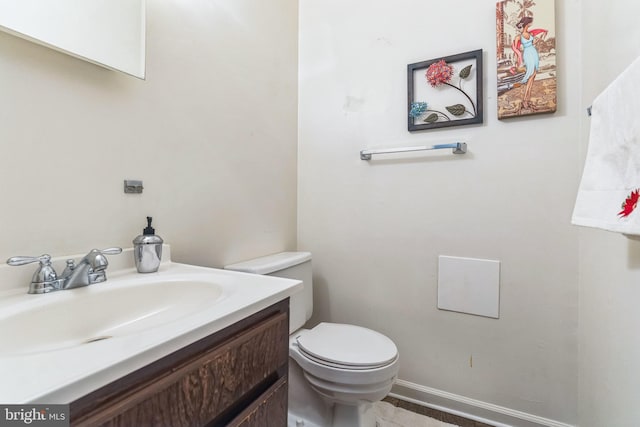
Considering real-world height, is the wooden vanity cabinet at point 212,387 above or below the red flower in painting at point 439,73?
below

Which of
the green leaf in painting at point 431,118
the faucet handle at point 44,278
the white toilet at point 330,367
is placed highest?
the green leaf in painting at point 431,118

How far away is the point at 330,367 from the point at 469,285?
760mm

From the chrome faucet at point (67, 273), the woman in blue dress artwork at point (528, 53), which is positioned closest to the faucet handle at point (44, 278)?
the chrome faucet at point (67, 273)

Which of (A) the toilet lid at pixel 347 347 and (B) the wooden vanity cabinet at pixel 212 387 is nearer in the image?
(B) the wooden vanity cabinet at pixel 212 387

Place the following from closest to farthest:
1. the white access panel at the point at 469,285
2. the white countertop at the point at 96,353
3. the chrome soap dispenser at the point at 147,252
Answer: the white countertop at the point at 96,353 → the chrome soap dispenser at the point at 147,252 → the white access panel at the point at 469,285

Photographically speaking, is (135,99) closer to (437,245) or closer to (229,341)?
(229,341)

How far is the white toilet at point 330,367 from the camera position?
1.07 meters

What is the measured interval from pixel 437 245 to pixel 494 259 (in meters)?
0.25

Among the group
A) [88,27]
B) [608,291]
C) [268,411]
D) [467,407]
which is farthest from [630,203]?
[88,27]

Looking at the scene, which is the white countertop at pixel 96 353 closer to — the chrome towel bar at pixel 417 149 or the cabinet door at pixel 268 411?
the cabinet door at pixel 268 411

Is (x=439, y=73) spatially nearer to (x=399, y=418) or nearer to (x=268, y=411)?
(x=268, y=411)

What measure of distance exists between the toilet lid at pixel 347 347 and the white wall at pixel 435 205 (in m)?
0.32

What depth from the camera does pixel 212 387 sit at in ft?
1.74

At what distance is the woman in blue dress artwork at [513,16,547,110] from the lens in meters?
1.23
